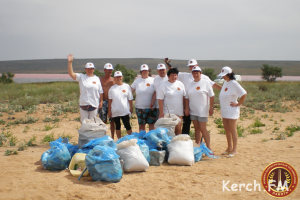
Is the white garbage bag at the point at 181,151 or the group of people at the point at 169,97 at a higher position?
the group of people at the point at 169,97

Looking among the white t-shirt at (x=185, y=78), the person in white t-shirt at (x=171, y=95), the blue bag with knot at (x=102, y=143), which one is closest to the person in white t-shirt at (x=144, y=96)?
the person in white t-shirt at (x=171, y=95)

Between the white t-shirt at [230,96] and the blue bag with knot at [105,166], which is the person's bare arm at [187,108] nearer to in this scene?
the white t-shirt at [230,96]

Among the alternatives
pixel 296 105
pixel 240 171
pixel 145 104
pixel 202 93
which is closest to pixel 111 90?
pixel 145 104

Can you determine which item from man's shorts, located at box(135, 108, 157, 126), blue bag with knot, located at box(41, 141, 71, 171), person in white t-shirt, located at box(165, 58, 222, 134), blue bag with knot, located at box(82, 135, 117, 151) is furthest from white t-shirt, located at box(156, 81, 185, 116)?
blue bag with knot, located at box(41, 141, 71, 171)

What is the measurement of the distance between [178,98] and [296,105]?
10001 mm

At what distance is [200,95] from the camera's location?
201 inches

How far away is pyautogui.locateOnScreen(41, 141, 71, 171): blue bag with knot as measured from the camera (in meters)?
4.34

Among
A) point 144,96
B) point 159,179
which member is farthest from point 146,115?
point 159,179

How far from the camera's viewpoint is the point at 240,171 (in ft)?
14.3

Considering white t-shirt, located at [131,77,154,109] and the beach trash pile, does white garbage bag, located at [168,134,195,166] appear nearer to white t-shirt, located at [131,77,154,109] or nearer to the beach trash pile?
the beach trash pile

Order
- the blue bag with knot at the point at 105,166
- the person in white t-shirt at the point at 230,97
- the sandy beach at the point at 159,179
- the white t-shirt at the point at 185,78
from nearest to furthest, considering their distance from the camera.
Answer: the sandy beach at the point at 159,179 < the blue bag with knot at the point at 105,166 < the person in white t-shirt at the point at 230,97 < the white t-shirt at the point at 185,78

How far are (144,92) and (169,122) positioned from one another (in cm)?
100

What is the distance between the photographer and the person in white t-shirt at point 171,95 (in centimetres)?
521

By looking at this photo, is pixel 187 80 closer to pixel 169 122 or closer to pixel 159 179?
pixel 169 122
